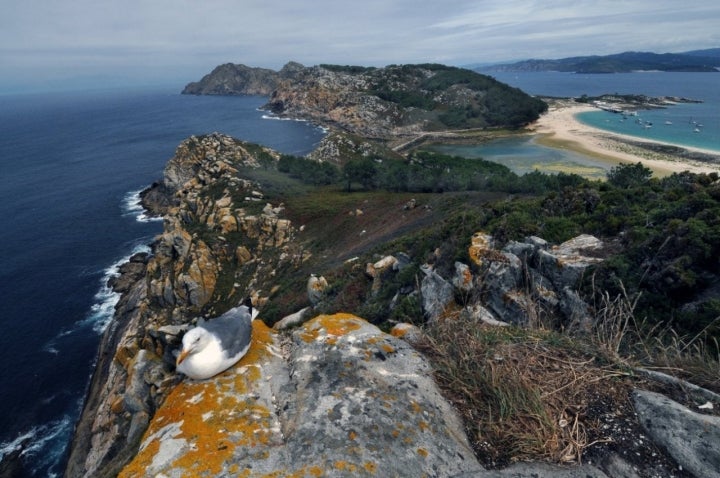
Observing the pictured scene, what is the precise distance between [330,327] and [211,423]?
2026 millimetres

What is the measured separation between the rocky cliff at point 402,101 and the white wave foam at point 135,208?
227 feet

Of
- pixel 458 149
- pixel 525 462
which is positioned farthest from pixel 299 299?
pixel 458 149

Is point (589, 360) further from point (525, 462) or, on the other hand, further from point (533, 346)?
point (525, 462)

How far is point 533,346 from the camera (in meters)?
4.19

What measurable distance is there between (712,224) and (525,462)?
27.8 ft

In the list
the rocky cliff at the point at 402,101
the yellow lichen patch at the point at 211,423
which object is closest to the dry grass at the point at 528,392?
the yellow lichen patch at the point at 211,423

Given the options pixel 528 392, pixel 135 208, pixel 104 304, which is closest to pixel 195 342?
pixel 528 392

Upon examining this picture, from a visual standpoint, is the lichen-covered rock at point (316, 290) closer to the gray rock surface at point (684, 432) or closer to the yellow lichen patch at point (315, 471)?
the yellow lichen patch at point (315, 471)

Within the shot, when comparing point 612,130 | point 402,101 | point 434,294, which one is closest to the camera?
point 434,294

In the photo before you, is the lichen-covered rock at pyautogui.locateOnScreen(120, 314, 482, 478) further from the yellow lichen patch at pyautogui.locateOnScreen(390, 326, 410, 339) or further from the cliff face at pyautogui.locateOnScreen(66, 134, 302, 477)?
the cliff face at pyautogui.locateOnScreen(66, 134, 302, 477)

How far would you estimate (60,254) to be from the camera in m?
47.4

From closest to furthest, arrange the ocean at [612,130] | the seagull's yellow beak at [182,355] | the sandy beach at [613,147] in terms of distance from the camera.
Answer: the seagull's yellow beak at [182,355] → the sandy beach at [613,147] → the ocean at [612,130]

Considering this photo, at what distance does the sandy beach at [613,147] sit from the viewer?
5997cm

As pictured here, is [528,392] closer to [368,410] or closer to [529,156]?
[368,410]
